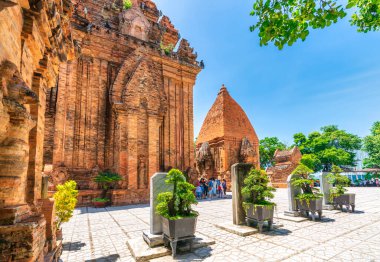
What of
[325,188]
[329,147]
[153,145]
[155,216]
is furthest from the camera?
[329,147]

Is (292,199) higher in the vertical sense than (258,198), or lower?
lower

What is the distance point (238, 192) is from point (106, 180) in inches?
Result: 291

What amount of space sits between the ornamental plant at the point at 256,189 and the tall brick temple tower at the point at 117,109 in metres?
7.80

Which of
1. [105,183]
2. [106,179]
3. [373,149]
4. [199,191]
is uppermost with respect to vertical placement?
[373,149]

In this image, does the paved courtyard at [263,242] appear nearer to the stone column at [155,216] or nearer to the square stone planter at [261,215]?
the square stone planter at [261,215]

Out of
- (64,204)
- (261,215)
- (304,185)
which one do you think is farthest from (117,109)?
(304,185)

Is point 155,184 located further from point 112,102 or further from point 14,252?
point 112,102

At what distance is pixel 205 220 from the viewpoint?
7523 mm

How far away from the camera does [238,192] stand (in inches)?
258

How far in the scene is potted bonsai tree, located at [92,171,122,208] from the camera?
1082cm

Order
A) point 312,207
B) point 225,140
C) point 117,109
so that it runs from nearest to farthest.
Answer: point 312,207, point 117,109, point 225,140

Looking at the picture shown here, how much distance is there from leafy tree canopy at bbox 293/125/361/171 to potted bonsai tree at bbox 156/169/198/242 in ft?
127

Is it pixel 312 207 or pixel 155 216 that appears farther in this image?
pixel 312 207

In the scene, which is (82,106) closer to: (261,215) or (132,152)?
(132,152)
